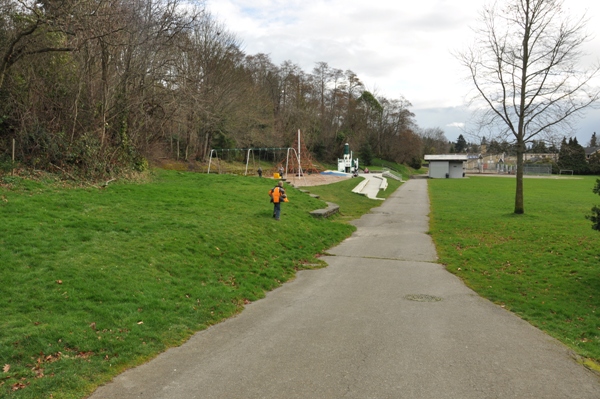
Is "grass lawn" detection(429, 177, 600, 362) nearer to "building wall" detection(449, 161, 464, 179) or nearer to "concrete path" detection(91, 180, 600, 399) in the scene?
"concrete path" detection(91, 180, 600, 399)

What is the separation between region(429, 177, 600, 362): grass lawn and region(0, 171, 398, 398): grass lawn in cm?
434

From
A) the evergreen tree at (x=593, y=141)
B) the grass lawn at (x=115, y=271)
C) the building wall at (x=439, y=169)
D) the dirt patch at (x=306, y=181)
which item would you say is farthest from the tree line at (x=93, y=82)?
the evergreen tree at (x=593, y=141)

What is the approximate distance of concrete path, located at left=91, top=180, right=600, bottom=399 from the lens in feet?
15.8

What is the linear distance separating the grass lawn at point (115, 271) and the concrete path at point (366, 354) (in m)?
0.48

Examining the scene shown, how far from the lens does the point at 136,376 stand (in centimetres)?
503

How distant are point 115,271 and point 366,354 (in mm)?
4413

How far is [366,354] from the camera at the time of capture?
5.79m

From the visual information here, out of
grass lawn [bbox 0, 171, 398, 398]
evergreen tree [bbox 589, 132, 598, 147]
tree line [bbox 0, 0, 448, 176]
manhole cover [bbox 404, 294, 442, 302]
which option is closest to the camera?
grass lawn [bbox 0, 171, 398, 398]

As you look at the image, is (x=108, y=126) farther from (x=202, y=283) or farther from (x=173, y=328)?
(x=173, y=328)

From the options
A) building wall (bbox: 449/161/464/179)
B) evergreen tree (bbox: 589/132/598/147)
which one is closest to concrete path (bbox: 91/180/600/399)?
building wall (bbox: 449/161/464/179)

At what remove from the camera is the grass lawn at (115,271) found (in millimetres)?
5168

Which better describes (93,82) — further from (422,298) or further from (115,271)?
(422,298)

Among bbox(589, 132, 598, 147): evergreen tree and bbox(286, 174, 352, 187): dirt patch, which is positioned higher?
bbox(589, 132, 598, 147): evergreen tree

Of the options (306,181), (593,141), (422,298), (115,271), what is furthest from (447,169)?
(593,141)
